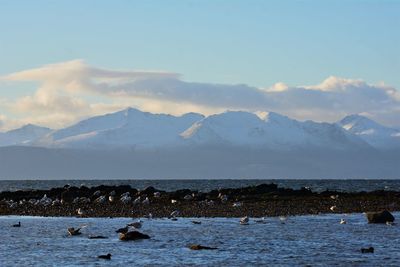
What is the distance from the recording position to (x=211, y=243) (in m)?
40.5

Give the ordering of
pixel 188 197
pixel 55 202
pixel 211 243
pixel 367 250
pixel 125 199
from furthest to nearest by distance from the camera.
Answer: pixel 188 197 < pixel 125 199 < pixel 55 202 < pixel 211 243 < pixel 367 250

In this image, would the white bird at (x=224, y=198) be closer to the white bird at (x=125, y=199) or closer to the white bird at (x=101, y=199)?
the white bird at (x=125, y=199)

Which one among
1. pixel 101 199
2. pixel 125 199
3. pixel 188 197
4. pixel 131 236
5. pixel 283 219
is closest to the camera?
pixel 131 236

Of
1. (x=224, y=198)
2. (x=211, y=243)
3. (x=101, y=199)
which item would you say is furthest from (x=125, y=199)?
(x=211, y=243)

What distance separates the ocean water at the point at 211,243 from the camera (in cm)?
3447

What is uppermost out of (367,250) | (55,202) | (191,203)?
(191,203)

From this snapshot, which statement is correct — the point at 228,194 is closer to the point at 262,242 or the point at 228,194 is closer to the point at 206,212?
the point at 206,212

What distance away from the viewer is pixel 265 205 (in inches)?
2606

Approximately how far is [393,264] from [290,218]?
21.9 m

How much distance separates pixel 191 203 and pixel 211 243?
96.7 feet

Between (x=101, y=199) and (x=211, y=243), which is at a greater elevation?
(x=101, y=199)

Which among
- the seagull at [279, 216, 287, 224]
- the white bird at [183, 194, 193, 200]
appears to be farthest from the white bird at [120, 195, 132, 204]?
the seagull at [279, 216, 287, 224]

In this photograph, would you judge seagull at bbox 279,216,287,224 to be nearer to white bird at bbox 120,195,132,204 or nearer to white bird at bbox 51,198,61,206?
white bird at bbox 120,195,132,204

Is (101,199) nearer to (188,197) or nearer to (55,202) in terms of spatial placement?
(55,202)
